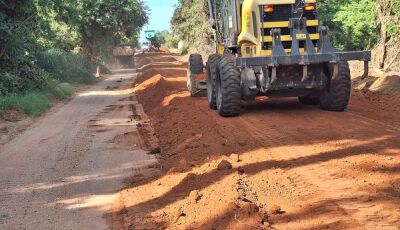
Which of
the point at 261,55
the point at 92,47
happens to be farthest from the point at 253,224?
the point at 92,47

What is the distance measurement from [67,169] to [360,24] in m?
21.7

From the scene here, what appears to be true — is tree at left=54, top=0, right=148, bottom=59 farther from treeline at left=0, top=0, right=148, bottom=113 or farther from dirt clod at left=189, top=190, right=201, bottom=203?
dirt clod at left=189, top=190, right=201, bottom=203

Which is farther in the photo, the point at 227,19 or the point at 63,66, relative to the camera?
the point at 63,66

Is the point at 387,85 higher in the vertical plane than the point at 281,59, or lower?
lower

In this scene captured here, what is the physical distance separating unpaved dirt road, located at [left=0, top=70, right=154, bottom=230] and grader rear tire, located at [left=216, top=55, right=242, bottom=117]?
205cm

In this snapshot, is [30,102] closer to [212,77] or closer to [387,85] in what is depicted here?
[212,77]

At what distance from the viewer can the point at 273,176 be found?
21.5 ft

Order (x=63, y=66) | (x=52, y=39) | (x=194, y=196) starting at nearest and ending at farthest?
1. (x=194, y=196)
2. (x=52, y=39)
3. (x=63, y=66)

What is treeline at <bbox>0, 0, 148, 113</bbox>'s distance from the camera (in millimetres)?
17547

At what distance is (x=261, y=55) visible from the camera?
36.4ft

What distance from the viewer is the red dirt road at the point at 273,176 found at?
517cm

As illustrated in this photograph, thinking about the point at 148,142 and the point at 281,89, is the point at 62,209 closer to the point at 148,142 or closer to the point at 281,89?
the point at 148,142

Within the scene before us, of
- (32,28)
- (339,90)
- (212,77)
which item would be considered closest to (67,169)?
(212,77)

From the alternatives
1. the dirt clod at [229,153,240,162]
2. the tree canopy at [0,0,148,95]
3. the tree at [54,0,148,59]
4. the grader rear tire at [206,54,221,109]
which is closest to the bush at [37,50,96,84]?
the tree canopy at [0,0,148,95]
